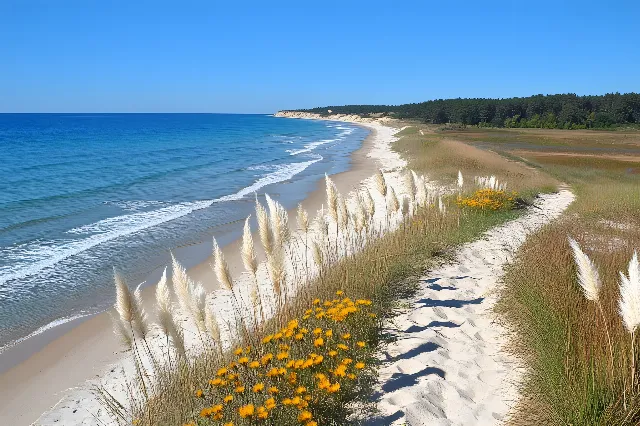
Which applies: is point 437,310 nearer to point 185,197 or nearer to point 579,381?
point 579,381

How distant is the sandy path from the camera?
3908mm

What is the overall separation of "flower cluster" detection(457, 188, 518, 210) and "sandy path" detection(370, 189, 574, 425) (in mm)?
4310

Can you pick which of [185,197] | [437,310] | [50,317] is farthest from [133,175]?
[437,310]

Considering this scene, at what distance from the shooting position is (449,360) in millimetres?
4773

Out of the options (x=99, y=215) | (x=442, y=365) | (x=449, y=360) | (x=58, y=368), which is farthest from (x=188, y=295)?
(x=99, y=215)

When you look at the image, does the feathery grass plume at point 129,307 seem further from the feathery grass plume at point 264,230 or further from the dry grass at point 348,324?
the feathery grass plume at point 264,230

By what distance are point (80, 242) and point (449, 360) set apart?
11.8 m

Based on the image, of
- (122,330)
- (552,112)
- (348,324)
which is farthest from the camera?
(552,112)

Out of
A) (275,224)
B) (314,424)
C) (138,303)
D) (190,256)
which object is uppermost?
(275,224)

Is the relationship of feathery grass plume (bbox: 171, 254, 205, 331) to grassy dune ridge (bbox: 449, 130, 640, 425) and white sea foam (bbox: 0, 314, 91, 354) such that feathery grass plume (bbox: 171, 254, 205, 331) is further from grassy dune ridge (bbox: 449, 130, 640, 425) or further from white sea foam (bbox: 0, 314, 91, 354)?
white sea foam (bbox: 0, 314, 91, 354)

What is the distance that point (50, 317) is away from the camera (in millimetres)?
8359

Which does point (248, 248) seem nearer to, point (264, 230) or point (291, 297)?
point (264, 230)

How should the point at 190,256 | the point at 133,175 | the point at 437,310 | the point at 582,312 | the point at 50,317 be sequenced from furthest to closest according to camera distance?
1. the point at 133,175
2. the point at 190,256
3. the point at 50,317
4. the point at 437,310
5. the point at 582,312

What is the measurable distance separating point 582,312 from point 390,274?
298 cm
